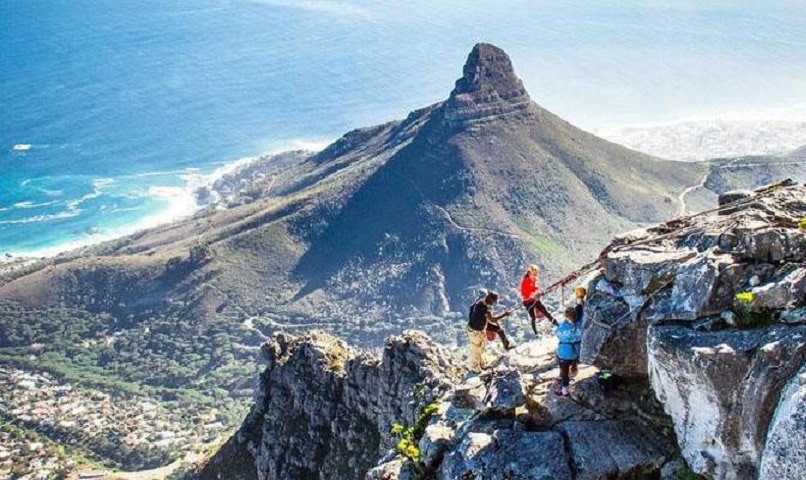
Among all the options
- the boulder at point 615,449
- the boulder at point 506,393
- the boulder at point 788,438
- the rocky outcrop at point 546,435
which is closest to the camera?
the boulder at point 788,438

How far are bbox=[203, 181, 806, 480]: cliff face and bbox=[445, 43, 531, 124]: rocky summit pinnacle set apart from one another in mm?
143263

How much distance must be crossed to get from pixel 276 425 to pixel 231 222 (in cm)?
12381

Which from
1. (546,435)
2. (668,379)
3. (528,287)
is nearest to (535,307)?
(528,287)

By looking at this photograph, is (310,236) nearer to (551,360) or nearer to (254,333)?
(254,333)

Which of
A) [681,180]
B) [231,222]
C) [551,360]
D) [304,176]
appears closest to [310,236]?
[231,222]

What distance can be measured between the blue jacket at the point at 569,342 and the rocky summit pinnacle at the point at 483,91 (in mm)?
147578

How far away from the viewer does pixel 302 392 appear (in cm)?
4781

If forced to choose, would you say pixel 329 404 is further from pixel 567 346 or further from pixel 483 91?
pixel 483 91

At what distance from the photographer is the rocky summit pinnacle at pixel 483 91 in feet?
548

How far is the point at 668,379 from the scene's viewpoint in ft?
62.3

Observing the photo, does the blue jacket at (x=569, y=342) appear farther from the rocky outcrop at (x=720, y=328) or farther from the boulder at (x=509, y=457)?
the boulder at (x=509, y=457)

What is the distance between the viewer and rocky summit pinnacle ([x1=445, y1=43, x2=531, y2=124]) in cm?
16712

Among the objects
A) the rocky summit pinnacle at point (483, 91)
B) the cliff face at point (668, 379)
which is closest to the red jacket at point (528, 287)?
the cliff face at point (668, 379)

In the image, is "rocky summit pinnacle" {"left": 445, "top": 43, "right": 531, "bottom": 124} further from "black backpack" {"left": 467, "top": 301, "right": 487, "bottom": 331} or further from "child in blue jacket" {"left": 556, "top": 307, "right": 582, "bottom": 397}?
"child in blue jacket" {"left": 556, "top": 307, "right": 582, "bottom": 397}
